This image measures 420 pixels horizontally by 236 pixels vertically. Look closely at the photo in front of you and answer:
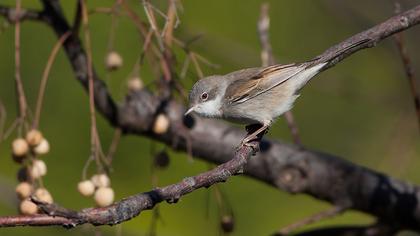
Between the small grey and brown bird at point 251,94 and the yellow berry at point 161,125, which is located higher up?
the small grey and brown bird at point 251,94

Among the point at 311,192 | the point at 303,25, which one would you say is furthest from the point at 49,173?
the point at 303,25

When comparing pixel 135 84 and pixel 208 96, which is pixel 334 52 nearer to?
pixel 135 84

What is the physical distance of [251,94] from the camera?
3.38m

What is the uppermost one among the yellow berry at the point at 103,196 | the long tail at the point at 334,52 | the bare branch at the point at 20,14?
the bare branch at the point at 20,14

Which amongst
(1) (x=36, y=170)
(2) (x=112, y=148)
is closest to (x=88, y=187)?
(1) (x=36, y=170)

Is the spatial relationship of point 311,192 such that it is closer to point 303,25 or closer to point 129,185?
point 129,185

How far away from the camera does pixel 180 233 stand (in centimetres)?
352

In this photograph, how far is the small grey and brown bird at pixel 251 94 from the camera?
126 inches

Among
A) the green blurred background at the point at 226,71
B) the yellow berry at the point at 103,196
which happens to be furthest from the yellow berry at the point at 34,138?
the green blurred background at the point at 226,71

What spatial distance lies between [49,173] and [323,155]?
3.72ft

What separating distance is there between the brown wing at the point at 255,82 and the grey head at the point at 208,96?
4 cm

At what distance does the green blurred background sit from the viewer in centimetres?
356

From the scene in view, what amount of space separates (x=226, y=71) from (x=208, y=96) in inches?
33.8

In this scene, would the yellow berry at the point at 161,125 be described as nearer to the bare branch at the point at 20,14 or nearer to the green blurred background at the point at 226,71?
the green blurred background at the point at 226,71
